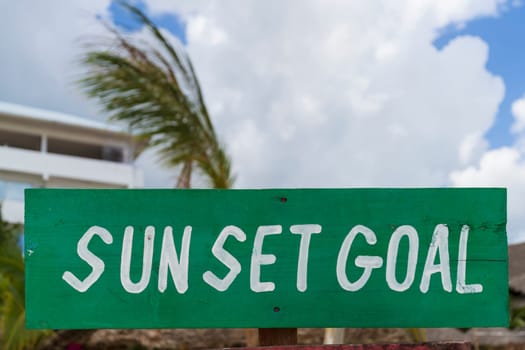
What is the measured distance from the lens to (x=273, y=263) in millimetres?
1998

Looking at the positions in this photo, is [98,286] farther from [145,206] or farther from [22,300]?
[22,300]

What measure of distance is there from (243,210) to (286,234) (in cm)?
13

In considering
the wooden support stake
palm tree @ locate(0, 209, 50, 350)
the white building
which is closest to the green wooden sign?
the wooden support stake

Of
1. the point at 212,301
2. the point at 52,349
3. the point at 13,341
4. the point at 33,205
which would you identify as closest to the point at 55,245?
the point at 33,205

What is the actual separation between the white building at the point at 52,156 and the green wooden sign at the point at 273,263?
24.1 meters

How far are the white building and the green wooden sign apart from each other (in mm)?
24104

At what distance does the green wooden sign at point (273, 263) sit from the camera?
200 cm

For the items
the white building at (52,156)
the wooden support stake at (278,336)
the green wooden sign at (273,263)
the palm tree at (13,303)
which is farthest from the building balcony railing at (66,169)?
the wooden support stake at (278,336)

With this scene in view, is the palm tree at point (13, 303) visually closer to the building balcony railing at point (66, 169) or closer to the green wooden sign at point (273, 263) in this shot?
the green wooden sign at point (273, 263)

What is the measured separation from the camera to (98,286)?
200 centimetres

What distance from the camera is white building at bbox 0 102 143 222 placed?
26.5 metres

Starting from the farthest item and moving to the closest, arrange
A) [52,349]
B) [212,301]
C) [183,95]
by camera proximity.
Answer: [52,349], [183,95], [212,301]

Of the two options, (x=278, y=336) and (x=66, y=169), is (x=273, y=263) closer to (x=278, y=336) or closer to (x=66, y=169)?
(x=278, y=336)

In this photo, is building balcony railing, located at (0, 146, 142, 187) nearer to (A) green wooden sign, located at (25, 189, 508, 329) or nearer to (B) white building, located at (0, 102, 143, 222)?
(B) white building, located at (0, 102, 143, 222)
